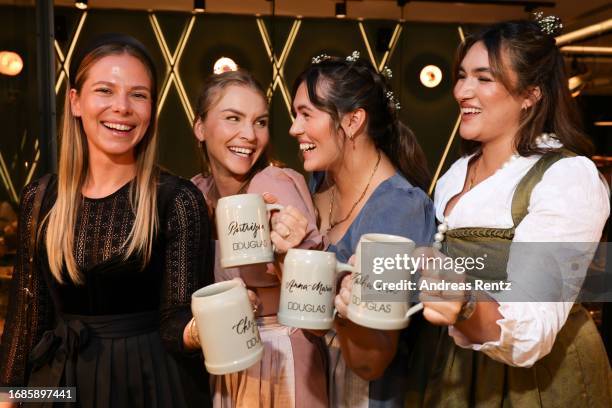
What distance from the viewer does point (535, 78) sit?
4.78 feet

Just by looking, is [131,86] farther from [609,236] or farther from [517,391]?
[609,236]

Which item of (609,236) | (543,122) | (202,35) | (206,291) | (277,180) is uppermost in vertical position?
(202,35)

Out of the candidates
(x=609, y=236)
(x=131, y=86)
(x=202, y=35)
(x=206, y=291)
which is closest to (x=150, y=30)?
(x=202, y=35)

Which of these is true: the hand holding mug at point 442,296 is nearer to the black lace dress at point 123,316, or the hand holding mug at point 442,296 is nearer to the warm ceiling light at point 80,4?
the black lace dress at point 123,316

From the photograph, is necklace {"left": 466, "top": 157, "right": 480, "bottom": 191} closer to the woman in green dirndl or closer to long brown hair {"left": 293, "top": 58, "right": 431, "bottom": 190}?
the woman in green dirndl

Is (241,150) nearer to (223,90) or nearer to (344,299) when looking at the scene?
(223,90)

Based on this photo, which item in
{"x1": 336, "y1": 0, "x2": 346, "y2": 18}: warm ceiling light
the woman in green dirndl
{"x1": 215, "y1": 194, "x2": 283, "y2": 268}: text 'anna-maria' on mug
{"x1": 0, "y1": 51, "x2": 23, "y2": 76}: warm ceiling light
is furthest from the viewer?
{"x1": 336, "y1": 0, "x2": 346, "y2": 18}: warm ceiling light

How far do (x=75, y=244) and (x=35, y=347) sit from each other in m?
0.26

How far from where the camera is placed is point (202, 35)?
624 centimetres

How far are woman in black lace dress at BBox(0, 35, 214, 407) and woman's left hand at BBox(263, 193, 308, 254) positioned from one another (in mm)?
213

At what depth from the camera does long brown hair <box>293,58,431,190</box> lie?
160cm

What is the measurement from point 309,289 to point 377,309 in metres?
0.14

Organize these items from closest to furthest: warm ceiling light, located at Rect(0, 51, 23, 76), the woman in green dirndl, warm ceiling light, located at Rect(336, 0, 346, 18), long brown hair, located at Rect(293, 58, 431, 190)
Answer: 1. the woman in green dirndl
2. long brown hair, located at Rect(293, 58, 431, 190)
3. warm ceiling light, located at Rect(0, 51, 23, 76)
4. warm ceiling light, located at Rect(336, 0, 346, 18)

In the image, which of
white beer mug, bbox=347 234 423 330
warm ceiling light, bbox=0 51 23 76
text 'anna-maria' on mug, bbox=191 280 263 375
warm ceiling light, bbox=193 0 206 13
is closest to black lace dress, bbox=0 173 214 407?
text 'anna-maria' on mug, bbox=191 280 263 375
